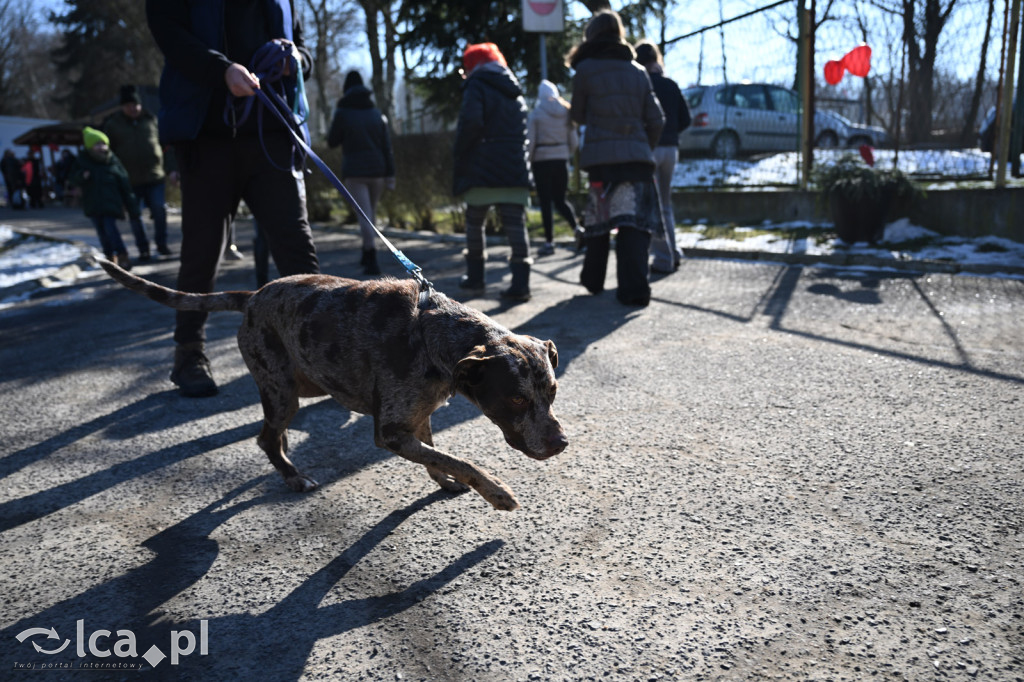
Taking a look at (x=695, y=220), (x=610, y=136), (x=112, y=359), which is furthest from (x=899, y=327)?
(x=695, y=220)

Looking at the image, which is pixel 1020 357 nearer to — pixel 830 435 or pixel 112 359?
pixel 830 435

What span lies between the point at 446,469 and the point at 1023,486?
7.19ft

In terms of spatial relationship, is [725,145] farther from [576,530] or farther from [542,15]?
[576,530]

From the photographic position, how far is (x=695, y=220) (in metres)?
12.7

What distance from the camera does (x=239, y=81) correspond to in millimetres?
3848

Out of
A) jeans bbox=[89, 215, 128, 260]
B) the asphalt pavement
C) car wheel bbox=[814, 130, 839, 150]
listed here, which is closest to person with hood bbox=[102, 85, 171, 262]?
jeans bbox=[89, 215, 128, 260]

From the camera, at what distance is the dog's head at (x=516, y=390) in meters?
2.54

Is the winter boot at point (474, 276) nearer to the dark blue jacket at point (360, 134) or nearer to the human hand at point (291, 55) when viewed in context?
the dark blue jacket at point (360, 134)

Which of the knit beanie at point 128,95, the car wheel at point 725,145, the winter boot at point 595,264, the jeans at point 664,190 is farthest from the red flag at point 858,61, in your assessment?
the knit beanie at point 128,95

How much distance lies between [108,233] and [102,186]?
643 mm

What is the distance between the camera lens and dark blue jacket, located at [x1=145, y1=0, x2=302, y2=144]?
13.2ft

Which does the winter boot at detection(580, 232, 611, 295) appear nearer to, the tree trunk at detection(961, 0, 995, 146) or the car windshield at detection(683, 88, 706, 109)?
the tree trunk at detection(961, 0, 995, 146)

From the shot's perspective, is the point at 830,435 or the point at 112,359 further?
the point at 112,359

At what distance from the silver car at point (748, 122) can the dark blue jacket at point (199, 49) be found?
8.91 meters
